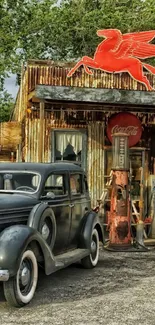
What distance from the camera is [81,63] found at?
13102 millimetres

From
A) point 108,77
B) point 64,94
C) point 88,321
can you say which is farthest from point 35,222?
point 108,77

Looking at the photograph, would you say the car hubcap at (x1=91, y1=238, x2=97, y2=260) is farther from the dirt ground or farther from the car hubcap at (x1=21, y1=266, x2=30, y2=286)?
the car hubcap at (x1=21, y1=266, x2=30, y2=286)

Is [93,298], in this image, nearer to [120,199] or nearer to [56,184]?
[56,184]

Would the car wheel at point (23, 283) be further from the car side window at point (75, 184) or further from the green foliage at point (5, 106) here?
the green foliage at point (5, 106)

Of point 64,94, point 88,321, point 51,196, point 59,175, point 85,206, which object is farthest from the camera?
point 64,94

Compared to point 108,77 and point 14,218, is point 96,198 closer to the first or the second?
point 108,77

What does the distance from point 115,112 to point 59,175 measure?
19.0ft

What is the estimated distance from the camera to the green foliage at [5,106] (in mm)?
34750

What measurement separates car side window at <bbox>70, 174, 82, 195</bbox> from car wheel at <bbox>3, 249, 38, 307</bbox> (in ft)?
7.11

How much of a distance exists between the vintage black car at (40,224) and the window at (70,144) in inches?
176

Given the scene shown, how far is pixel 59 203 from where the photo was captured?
712 centimetres

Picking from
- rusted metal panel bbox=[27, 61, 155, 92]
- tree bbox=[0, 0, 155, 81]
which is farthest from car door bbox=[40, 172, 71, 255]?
tree bbox=[0, 0, 155, 81]

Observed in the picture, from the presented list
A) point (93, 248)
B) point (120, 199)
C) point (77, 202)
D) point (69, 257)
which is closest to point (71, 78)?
point (120, 199)

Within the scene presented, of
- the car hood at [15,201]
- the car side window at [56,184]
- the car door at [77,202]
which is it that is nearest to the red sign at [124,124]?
the car door at [77,202]
